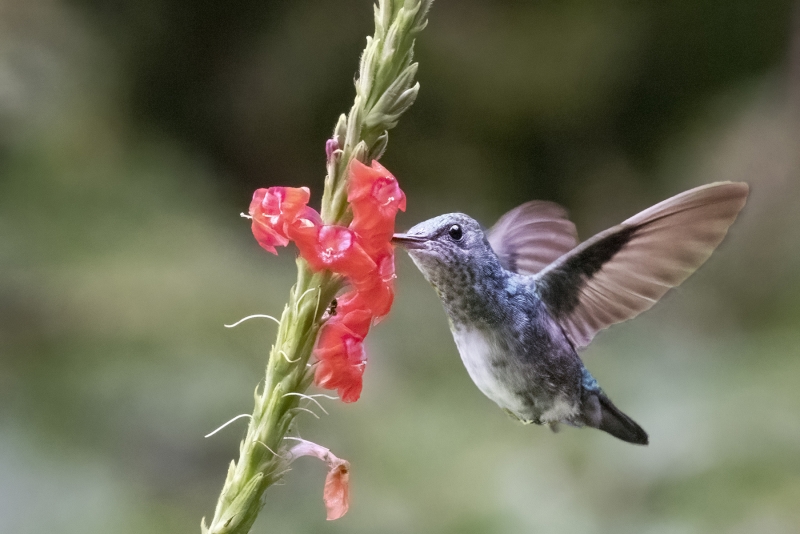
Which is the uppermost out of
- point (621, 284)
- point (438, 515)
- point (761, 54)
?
point (761, 54)

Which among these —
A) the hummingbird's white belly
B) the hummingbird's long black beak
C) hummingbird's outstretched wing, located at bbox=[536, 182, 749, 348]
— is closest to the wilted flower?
the hummingbird's long black beak

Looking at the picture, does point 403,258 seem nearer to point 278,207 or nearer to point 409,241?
point 409,241

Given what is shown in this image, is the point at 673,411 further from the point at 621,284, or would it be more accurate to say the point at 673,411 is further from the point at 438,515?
the point at 621,284

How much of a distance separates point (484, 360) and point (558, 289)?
0.26 meters

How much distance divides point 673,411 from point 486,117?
7.93ft

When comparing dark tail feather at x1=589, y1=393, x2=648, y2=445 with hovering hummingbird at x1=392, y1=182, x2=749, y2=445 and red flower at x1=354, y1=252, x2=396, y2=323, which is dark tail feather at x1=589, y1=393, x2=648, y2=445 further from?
red flower at x1=354, y1=252, x2=396, y2=323

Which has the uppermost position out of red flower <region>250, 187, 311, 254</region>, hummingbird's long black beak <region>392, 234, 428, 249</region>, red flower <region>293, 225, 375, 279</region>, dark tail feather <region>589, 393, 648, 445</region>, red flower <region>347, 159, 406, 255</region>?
hummingbird's long black beak <region>392, 234, 428, 249</region>

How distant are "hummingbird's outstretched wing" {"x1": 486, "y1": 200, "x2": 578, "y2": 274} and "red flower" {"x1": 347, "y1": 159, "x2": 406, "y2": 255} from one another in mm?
828

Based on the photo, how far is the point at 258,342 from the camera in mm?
3180

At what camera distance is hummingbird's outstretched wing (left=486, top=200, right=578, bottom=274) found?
151 centimetres

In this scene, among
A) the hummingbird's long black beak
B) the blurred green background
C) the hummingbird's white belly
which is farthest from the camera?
the blurred green background

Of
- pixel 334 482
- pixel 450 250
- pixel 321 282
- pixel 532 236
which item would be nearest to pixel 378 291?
pixel 321 282

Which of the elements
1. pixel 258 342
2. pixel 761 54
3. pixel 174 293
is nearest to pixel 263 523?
pixel 258 342

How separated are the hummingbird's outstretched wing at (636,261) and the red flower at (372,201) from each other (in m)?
0.61
